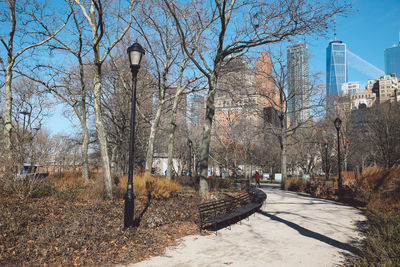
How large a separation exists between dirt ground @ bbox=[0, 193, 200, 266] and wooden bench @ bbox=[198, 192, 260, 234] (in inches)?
19.0

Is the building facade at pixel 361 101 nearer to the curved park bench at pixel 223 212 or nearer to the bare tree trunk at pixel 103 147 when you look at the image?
the curved park bench at pixel 223 212

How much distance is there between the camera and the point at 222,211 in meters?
9.13

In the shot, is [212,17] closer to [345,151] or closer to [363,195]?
[363,195]

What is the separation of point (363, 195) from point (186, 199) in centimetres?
877

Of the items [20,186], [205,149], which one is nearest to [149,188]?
[205,149]

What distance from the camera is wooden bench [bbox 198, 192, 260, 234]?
24.2 feet

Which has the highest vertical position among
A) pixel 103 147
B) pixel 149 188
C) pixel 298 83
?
pixel 298 83

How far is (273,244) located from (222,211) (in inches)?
119

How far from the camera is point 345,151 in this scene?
116 ft

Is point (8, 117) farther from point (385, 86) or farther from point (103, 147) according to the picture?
point (385, 86)

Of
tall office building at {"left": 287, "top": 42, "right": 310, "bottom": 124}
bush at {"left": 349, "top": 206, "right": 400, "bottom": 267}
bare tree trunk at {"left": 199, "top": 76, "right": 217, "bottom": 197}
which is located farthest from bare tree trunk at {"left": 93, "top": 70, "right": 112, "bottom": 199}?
tall office building at {"left": 287, "top": 42, "right": 310, "bottom": 124}

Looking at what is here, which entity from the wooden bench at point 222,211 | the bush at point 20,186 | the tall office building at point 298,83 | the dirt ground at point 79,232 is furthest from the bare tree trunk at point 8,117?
the tall office building at point 298,83

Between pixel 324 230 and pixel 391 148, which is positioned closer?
pixel 324 230

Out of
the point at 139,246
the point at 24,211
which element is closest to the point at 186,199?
the point at 139,246
